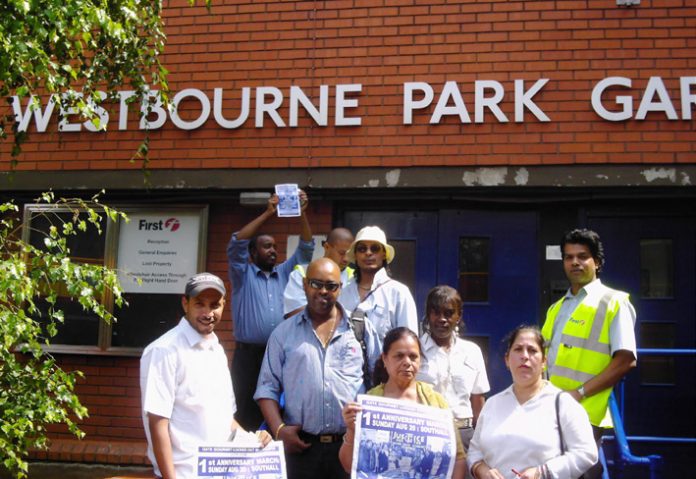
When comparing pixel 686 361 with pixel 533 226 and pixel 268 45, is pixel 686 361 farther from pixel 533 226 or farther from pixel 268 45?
pixel 268 45

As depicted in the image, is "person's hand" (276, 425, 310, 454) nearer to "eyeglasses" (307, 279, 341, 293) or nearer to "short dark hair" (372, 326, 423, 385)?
"short dark hair" (372, 326, 423, 385)

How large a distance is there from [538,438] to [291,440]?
1202 mm

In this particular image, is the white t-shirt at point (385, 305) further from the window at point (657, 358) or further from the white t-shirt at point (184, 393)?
the window at point (657, 358)

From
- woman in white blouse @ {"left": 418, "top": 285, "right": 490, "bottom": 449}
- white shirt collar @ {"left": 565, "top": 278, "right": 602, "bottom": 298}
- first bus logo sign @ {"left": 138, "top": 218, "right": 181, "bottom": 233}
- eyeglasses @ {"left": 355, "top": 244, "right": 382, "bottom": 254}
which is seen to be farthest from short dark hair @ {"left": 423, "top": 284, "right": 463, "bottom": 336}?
first bus logo sign @ {"left": 138, "top": 218, "right": 181, "bottom": 233}

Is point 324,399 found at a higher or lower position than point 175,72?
lower

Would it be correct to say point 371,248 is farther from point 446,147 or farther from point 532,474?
point 446,147

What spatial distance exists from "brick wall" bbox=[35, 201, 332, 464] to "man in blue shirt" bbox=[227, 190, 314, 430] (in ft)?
4.42

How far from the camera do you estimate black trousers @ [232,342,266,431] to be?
4.49 metres

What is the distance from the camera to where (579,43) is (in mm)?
5906

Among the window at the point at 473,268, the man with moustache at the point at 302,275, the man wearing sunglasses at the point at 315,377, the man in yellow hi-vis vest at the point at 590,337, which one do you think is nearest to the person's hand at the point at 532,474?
the man in yellow hi-vis vest at the point at 590,337

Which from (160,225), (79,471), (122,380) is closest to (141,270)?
(160,225)

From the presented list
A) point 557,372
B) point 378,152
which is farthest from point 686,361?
point 378,152

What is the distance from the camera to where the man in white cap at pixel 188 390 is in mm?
2814

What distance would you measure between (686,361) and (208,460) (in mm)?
4506
